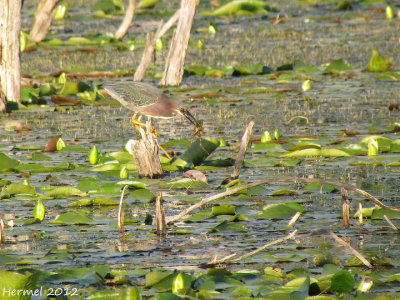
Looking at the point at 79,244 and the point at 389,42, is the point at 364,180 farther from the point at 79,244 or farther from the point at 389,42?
the point at 389,42

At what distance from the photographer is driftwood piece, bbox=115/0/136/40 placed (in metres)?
14.8

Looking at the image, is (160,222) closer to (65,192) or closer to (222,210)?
(222,210)

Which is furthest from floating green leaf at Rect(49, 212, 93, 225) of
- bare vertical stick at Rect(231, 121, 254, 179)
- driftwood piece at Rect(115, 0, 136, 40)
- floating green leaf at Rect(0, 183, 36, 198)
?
driftwood piece at Rect(115, 0, 136, 40)

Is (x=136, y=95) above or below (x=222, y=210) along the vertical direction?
above

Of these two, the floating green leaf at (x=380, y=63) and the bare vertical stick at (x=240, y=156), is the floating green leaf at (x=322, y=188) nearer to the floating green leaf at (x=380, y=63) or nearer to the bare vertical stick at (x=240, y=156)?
the bare vertical stick at (x=240, y=156)

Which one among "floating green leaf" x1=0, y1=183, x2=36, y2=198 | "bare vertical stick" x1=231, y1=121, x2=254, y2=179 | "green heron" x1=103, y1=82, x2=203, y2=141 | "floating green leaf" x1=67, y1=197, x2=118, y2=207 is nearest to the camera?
"floating green leaf" x1=67, y1=197, x2=118, y2=207

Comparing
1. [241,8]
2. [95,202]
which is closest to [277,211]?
[95,202]

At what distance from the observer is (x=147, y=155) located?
679 centimetres

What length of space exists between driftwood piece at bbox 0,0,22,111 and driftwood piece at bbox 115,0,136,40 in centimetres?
493

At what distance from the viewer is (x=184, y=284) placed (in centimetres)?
400

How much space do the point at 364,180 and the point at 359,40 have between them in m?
9.71

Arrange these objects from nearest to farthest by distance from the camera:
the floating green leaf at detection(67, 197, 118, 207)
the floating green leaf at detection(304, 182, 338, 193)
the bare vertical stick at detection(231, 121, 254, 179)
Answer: the floating green leaf at detection(67, 197, 118, 207) → the floating green leaf at detection(304, 182, 338, 193) → the bare vertical stick at detection(231, 121, 254, 179)

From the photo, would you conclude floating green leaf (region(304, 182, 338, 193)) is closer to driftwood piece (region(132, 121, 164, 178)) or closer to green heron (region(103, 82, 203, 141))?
green heron (region(103, 82, 203, 141))

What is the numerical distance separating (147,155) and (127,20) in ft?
30.5
